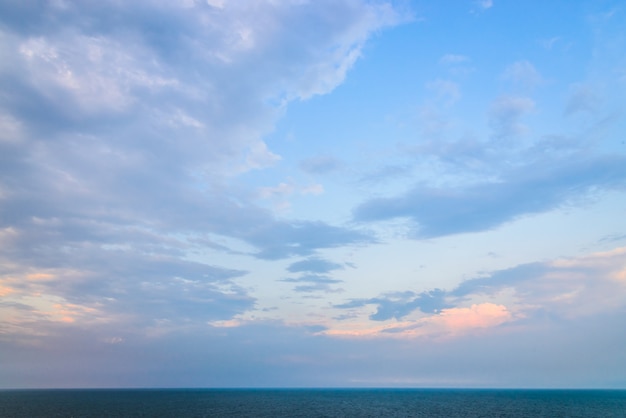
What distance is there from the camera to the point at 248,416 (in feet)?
393

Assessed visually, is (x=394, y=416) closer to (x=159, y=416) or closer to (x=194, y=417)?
(x=194, y=417)

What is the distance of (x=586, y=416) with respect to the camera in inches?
4705

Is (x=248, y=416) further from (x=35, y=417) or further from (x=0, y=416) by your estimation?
(x=0, y=416)

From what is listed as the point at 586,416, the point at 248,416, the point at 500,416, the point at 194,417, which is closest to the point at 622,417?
the point at 586,416

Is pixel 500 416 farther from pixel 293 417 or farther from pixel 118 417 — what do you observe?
pixel 118 417

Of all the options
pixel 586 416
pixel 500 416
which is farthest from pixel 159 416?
pixel 586 416

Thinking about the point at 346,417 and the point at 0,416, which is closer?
the point at 346,417

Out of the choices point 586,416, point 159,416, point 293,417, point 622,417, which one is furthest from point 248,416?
point 622,417

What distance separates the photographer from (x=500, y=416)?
11969 centimetres

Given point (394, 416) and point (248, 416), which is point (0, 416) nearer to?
point (248, 416)

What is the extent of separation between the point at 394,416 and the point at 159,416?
65779mm

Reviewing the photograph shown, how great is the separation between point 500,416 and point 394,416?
A: 29.6 metres

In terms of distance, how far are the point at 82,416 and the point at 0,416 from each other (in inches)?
1007

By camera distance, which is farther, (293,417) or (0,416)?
(0,416)
